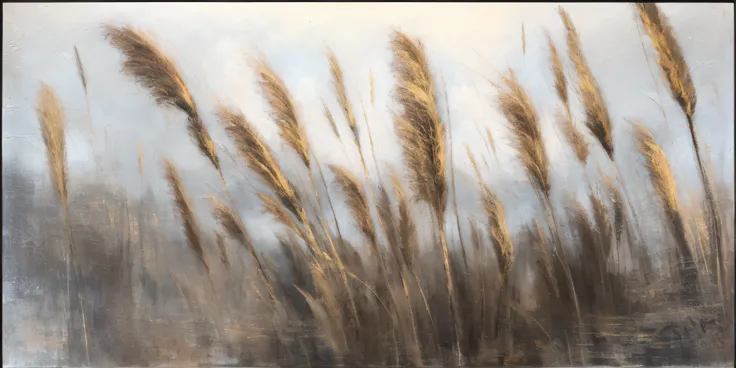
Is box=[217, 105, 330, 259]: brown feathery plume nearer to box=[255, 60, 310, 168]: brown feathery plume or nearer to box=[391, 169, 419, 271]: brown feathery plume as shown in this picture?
box=[255, 60, 310, 168]: brown feathery plume

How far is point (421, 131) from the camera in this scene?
1523 millimetres

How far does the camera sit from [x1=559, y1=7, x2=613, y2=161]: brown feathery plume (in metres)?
1.52

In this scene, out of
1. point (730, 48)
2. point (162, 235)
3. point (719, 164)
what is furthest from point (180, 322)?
point (730, 48)

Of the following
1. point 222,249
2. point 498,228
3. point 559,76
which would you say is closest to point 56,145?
point 222,249

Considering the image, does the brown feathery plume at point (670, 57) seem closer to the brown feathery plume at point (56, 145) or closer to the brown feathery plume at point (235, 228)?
the brown feathery plume at point (235, 228)

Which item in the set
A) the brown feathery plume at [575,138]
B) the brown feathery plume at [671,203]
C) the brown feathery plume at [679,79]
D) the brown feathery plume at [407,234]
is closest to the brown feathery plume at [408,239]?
the brown feathery plume at [407,234]

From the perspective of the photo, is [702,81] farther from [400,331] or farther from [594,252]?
[400,331]

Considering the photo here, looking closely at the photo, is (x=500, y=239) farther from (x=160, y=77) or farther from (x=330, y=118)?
(x=160, y=77)

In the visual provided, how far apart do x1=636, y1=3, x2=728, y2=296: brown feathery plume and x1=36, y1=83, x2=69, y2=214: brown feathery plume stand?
76.4 inches

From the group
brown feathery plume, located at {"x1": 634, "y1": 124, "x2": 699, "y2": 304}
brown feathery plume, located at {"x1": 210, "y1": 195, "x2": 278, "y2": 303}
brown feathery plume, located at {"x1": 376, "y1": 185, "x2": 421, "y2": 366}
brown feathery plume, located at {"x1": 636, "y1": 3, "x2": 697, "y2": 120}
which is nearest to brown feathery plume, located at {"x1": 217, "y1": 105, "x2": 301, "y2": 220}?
brown feathery plume, located at {"x1": 210, "y1": 195, "x2": 278, "y2": 303}

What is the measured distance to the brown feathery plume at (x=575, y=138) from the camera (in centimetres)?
152

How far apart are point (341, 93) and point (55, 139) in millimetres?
954

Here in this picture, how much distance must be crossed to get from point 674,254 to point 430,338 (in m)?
0.81

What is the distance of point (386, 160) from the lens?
1538 mm
